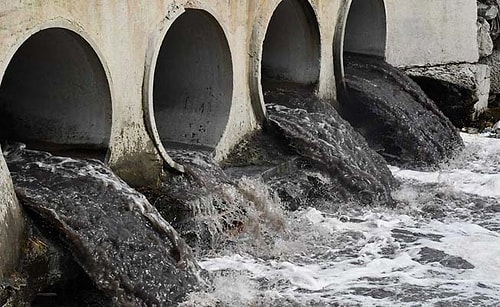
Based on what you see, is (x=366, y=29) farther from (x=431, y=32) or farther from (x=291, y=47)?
(x=291, y=47)

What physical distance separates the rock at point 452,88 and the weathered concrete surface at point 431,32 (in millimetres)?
123

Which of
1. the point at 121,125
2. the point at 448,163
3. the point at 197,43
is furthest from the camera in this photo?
the point at 448,163

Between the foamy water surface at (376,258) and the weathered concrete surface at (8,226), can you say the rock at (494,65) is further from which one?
the weathered concrete surface at (8,226)

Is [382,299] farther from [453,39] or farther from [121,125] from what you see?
[453,39]

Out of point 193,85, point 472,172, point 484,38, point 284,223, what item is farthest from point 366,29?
point 284,223

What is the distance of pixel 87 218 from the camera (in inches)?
178

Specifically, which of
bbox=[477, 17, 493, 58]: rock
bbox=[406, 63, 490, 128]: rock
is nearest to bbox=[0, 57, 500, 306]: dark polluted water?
bbox=[406, 63, 490, 128]: rock

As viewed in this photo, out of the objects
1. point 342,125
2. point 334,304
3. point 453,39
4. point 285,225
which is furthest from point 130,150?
point 453,39

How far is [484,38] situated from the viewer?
11.1 m

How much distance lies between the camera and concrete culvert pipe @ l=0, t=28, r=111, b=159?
539 cm

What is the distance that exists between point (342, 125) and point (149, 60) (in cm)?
247

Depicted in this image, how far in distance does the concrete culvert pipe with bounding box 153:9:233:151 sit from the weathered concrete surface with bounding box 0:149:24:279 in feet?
8.51

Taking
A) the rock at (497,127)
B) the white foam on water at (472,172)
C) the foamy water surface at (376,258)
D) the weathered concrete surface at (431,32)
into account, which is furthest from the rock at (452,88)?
the foamy water surface at (376,258)

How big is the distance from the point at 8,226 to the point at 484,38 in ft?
27.4
